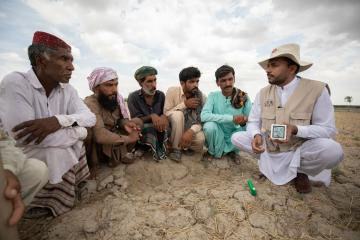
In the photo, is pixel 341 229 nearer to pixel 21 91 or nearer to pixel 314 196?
pixel 314 196

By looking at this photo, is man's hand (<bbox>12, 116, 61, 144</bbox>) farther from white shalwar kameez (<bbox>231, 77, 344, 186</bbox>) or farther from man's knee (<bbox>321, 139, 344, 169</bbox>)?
man's knee (<bbox>321, 139, 344, 169</bbox>)

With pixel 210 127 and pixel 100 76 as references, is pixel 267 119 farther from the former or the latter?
pixel 100 76

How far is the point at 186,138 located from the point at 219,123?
0.79m

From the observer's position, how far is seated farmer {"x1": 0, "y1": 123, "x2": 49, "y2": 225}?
1.56 meters

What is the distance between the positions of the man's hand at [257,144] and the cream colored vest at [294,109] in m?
0.17

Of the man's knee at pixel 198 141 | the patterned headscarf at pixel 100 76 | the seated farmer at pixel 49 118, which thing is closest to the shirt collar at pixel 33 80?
the seated farmer at pixel 49 118

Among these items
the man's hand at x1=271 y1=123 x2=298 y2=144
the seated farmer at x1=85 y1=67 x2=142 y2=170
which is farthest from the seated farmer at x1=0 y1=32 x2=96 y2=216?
the man's hand at x1=271 y1=123 x2=298 y2=144

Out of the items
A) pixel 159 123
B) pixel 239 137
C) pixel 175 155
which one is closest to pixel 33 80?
pixel 159 123

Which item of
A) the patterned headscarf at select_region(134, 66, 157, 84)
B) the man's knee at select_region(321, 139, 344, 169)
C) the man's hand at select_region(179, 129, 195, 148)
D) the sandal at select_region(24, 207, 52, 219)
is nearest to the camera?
the sandal at select_region(24, 207, 52, 219)

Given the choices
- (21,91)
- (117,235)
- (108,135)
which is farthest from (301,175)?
(21,91)

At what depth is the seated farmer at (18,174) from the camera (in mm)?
1559

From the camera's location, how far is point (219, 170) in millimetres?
→ 4258

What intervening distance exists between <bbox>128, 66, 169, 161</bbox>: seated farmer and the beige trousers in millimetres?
163

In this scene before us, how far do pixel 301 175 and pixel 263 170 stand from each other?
A: 0.54 meters
